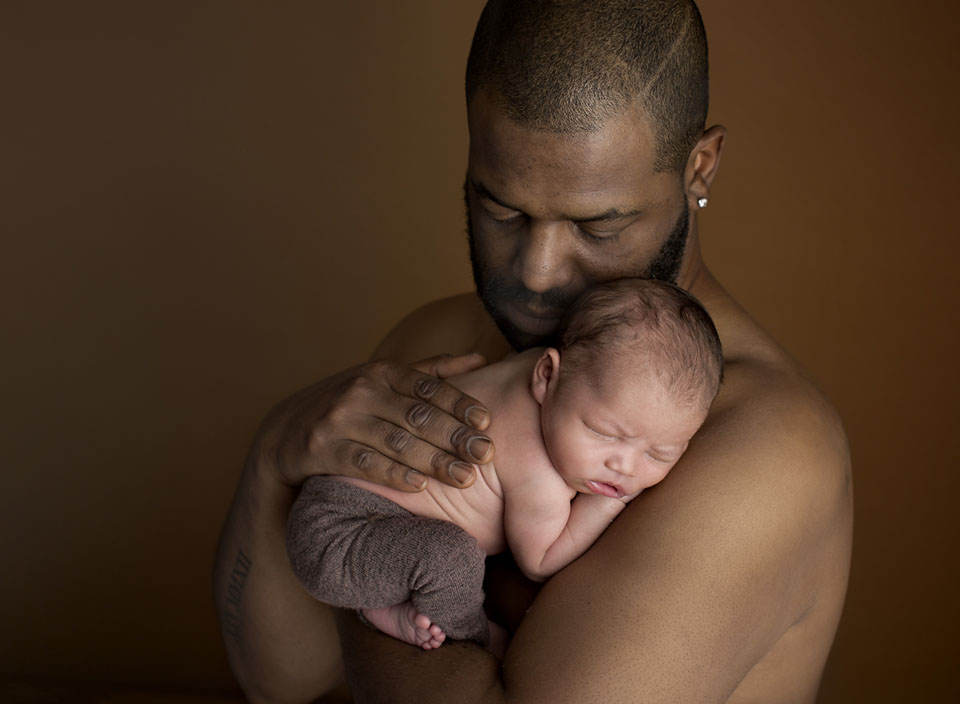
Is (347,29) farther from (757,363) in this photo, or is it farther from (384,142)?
(757,363)

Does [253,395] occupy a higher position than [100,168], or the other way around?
[100,168]

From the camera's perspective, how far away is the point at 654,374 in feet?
5.32

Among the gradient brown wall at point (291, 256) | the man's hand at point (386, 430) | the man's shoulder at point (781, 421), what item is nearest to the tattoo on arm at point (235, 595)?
the man's hand at point (386, 430)

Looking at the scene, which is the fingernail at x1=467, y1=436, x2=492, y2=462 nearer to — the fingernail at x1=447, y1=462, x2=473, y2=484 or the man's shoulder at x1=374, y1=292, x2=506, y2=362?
the fingernail at x1=447, y1=462, x2=473, y2=484

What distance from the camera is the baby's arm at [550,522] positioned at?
1.65m

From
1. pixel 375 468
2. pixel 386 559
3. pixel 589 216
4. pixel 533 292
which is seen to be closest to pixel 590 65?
pixel 589 216

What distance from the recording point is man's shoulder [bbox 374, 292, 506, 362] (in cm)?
250

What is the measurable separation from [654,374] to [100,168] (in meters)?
2.67

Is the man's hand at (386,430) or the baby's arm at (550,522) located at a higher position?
the man's hand at (386,430)

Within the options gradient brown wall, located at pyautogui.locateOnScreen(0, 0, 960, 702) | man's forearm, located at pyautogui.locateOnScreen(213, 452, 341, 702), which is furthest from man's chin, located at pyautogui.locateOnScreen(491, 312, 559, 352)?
gradient brown wall, located at pyautogui.locateOnScreen(0, 0, 960, 702)

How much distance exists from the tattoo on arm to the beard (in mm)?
710

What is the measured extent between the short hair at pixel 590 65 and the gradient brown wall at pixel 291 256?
1.69 meters

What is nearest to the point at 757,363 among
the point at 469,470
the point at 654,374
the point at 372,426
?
the point at 654,374

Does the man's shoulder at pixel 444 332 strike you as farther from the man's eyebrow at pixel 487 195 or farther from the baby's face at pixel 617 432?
the baby's face at pixel 617 432
